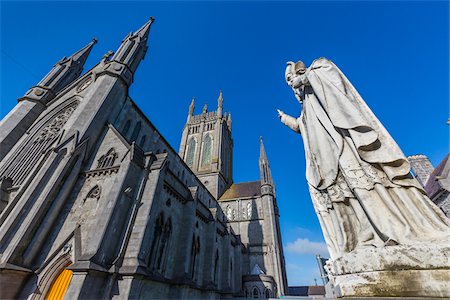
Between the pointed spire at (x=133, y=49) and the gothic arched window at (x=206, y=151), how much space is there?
73.4ft

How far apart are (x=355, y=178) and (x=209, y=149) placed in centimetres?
3752

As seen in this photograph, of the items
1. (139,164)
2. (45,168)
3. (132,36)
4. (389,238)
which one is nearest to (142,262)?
(139,164)

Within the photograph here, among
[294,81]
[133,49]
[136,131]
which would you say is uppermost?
[133,49]

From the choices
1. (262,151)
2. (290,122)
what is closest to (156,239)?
(290,122)

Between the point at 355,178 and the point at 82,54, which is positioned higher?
the point at 82,54

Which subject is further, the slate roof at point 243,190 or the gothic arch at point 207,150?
the gothic arch at point 207,150

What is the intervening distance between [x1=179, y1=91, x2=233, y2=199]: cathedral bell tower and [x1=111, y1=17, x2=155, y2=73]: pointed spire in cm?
2174

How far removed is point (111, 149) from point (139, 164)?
2539 mm

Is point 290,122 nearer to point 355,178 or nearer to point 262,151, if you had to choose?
point 355,178

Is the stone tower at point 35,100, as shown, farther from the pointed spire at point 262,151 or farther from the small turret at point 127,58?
the pointed spire at point 262,151

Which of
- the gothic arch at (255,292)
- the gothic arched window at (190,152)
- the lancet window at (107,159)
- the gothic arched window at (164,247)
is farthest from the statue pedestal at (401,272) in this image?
the gothic arched window at (190,152)

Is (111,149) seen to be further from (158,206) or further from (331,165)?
(331,165)

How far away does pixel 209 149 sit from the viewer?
39.9m

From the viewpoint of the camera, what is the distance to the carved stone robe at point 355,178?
2277 mm
